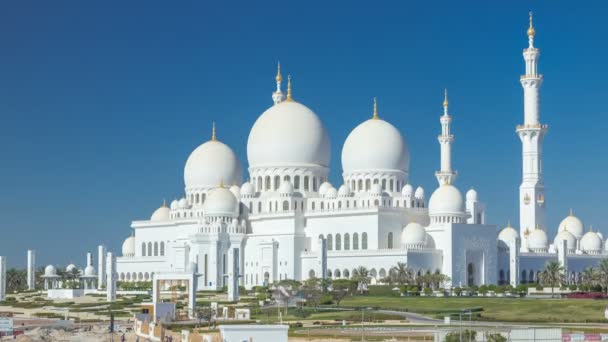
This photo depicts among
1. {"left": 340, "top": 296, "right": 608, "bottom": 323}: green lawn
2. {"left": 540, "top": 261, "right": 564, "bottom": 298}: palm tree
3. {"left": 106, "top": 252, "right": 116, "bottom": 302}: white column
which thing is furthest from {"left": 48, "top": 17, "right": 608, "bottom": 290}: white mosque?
{"left": 340, "top": 296, "right": 608, "bottom": 323}: green lawn

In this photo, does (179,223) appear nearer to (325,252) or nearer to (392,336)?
(325,252)

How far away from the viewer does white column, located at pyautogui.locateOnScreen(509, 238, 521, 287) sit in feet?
297

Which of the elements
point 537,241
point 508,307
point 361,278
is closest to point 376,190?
point 361,278

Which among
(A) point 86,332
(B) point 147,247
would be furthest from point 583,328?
(B) point 147,247

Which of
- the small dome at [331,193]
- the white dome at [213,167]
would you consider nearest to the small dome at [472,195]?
the small dome at [331,193]

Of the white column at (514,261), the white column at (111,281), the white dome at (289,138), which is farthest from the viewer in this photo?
the white dome at (289,138)

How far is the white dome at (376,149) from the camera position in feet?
317

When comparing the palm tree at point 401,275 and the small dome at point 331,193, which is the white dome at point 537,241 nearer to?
the small dome at point 331,193

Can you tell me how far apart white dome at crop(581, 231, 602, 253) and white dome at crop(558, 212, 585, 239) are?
3.27m

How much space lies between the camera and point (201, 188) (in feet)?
349

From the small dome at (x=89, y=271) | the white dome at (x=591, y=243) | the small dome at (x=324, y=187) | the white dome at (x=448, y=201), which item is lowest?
the small dome at (x=89, y=271)

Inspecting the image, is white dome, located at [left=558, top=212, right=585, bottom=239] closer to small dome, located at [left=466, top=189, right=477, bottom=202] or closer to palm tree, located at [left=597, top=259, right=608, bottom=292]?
small dome, located at [left=466, top=189, right=477, bottom=202]

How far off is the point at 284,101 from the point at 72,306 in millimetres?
34485

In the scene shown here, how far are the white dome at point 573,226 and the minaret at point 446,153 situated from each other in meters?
16.8
